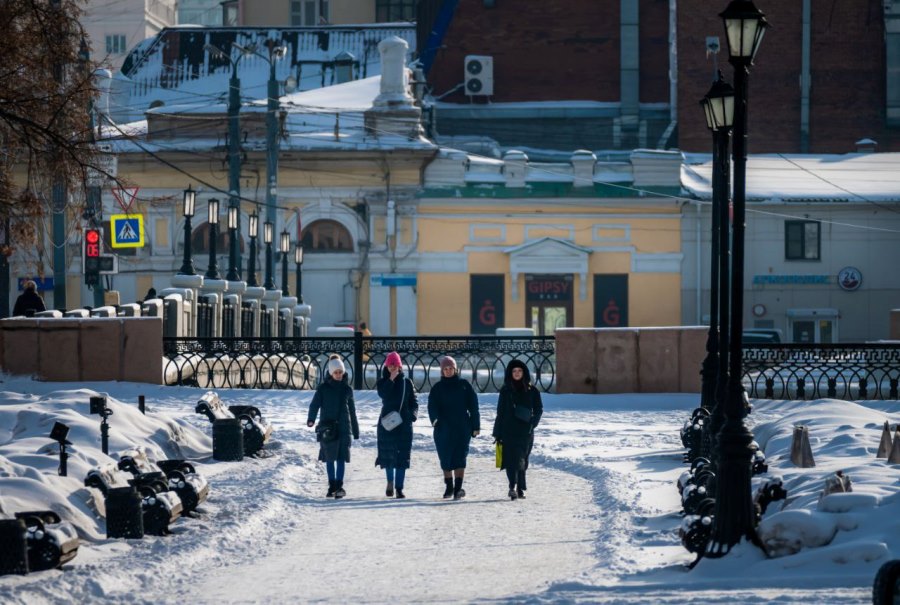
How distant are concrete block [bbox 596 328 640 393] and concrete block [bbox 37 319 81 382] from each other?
9.27m

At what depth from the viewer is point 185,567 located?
12.2m

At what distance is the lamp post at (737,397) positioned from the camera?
39.9 feet

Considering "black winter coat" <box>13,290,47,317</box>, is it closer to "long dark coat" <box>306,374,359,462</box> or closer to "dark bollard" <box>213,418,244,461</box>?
"dark bollard" <box>213,418,244,461</box>

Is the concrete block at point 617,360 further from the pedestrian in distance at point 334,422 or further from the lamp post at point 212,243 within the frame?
the pedestrian in distance at point 334,422

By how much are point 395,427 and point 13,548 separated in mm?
6497

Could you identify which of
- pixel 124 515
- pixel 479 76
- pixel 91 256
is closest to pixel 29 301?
pixel 91 256

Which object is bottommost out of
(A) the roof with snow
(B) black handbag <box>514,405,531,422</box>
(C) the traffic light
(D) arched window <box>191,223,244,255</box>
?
(B) black handbag <box>514,405,531,422</box>

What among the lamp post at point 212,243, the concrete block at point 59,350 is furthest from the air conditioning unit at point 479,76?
the concrete block at point 59,350

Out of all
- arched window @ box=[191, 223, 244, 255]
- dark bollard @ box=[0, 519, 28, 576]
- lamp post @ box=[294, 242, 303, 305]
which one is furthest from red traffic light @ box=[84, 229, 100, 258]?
dark bollard @ box=[0, 519, 28, 576]

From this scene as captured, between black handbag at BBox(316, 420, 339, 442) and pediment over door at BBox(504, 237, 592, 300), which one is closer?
black handbag at BBox(316, 420, 339, 442)

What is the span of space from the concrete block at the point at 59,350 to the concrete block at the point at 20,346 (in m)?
0.11

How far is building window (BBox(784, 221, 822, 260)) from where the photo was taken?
5519cm

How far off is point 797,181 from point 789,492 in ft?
142

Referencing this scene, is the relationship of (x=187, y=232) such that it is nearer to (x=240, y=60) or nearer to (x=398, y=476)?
(x=398, y=476)
